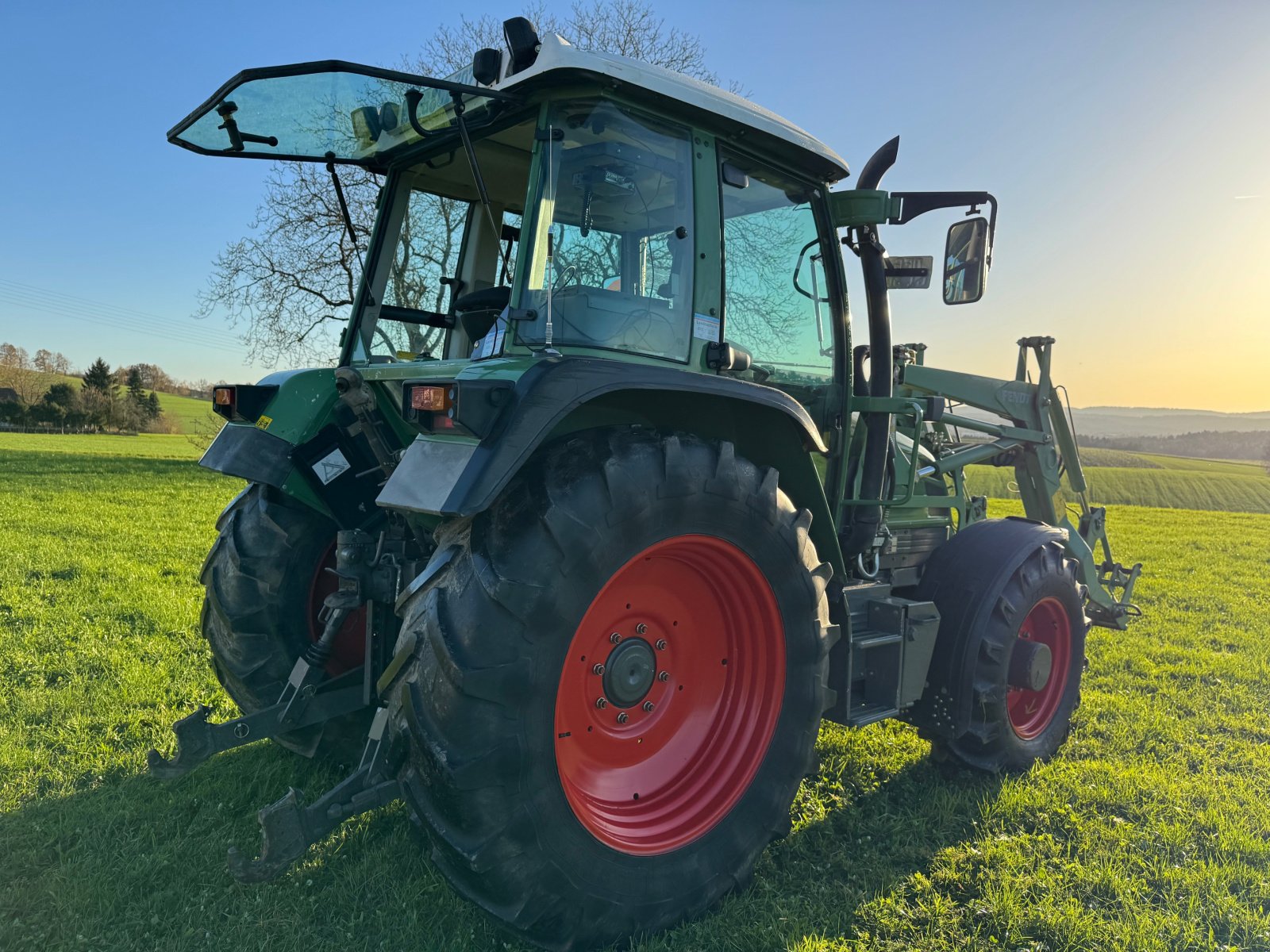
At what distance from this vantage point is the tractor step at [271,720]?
9.04ft

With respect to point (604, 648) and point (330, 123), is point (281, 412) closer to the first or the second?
point (330, 123)

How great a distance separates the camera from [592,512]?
2262mm

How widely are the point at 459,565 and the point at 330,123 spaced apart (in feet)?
6.22

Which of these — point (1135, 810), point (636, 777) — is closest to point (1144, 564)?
point (1135, 810)

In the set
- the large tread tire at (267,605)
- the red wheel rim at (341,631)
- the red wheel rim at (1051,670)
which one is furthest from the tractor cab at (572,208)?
the red wheel rim at (1051,670)

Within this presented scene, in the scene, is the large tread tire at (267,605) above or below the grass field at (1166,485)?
above

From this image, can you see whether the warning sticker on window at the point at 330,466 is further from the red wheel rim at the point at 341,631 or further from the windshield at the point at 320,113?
the windshield at the point at 320,113

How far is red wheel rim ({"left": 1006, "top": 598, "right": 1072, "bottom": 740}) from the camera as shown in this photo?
4230mm

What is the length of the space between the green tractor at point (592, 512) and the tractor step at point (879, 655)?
0.05ft

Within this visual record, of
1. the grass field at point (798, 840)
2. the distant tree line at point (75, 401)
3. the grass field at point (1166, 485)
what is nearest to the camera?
the grass field at point (798, 840)

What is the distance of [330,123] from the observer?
119 inches

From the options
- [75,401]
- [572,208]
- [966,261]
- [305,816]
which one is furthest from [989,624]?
[75,401]

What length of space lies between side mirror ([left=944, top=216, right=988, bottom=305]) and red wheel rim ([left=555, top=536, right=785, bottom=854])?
1826 mm

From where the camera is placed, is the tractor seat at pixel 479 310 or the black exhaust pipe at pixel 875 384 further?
the black exhaust pipe at pixel 875 384
